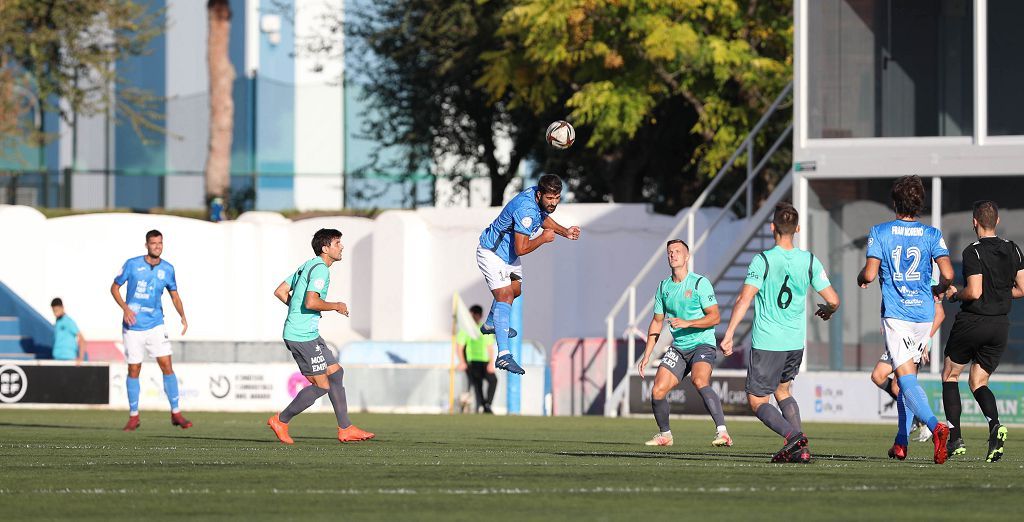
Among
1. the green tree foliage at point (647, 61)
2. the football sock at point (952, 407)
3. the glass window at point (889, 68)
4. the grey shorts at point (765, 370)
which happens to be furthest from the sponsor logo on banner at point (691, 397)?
the grey shorts at point (765, 370)

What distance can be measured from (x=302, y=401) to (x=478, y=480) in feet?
17.0

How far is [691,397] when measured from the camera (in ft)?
88.9

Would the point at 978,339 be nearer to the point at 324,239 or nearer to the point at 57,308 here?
the point at 324,239

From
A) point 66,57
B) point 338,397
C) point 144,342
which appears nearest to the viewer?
point 338,397

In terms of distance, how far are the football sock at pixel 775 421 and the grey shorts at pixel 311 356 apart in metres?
4.81

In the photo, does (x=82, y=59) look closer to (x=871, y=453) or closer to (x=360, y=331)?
(x=360, y=331)

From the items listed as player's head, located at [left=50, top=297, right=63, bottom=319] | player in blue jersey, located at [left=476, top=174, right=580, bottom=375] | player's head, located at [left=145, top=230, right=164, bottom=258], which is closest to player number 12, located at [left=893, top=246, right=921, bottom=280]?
player in blue jersey, located at [left=476, top=174, right=580, bottom=375]

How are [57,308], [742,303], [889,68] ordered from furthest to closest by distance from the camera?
1. [57,308]
2. [889,68]
3. [742,303]

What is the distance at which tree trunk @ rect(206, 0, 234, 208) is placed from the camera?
40.3 m

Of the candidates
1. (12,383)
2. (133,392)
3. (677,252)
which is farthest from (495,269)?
(12,383)

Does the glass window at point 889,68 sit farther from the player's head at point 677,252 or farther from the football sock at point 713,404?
the player's head at point 677,252

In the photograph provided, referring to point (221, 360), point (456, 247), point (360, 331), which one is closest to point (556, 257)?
point (456, 247)

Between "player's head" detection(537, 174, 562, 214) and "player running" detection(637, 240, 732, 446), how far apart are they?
1517 mm

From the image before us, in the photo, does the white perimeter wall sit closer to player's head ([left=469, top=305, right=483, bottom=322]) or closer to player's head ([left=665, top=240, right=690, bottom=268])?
player's head ([left=469, top=305, right=483, bottom=322])
